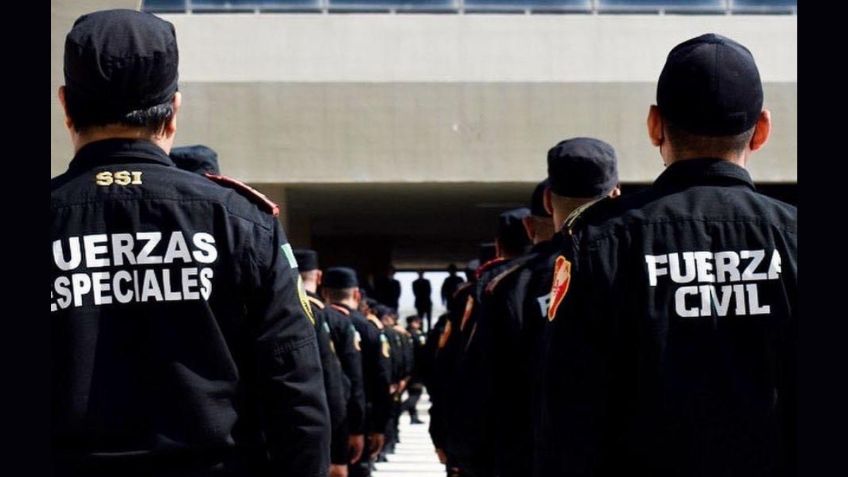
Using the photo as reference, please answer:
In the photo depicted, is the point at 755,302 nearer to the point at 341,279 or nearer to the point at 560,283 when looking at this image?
the point at 560,283

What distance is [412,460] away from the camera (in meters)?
18.8

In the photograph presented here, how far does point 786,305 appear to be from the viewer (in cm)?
310

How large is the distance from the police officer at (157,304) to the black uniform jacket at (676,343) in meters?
0.63

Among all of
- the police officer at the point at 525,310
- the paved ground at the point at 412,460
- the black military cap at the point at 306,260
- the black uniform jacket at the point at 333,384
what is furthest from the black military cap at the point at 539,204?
the paved ground at the point at 412,460

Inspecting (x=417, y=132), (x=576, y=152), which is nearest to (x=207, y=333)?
(x=576, y=152)

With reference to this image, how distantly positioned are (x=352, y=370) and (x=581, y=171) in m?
5.93

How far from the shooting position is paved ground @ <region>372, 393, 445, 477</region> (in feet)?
54.9

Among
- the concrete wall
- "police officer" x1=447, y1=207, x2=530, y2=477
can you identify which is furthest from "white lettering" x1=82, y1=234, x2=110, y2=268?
the concrete wall

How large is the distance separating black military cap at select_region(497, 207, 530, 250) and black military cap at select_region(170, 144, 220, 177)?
225 cm

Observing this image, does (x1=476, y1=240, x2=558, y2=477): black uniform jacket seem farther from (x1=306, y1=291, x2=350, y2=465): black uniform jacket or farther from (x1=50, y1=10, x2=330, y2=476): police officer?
(x1=306, y1=291, x2=350, y2=465): black uniform jacket

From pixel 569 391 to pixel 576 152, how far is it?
2.03 m

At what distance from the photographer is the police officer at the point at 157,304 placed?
3.12 meters

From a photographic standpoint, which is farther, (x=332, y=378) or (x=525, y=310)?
(x=332, y=378)

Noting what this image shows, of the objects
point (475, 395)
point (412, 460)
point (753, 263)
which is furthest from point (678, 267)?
point (412, 460)
